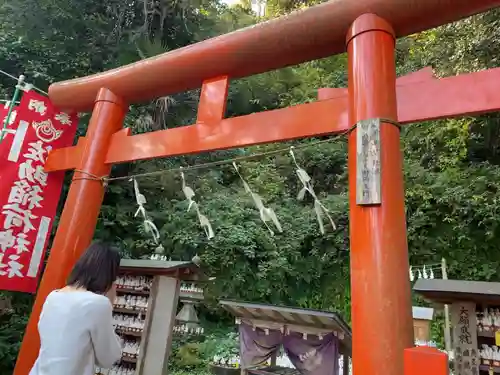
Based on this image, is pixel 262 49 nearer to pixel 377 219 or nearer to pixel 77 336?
pixel 377 219

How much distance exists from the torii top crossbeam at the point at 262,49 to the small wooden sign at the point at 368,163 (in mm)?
1040

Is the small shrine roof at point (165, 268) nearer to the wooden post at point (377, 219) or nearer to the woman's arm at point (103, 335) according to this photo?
the wooden post at point (377, 219)

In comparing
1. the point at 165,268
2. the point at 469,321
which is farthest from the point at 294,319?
the point at 469,321

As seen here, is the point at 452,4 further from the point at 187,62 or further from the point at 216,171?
the point at 216,171

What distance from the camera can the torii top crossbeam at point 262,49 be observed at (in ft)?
10.4

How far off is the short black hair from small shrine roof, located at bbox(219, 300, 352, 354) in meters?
4.34

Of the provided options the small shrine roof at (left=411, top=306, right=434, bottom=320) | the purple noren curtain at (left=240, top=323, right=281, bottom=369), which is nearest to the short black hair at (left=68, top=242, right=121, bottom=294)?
the purple noren curtain at (left=240, top=323, right=281, bottom=369)

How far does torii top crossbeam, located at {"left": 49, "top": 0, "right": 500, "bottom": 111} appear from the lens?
3166 mm

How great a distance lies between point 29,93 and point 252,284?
27.9 feet

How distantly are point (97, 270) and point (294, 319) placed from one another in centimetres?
497

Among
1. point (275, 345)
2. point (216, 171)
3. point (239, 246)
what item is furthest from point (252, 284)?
point (275, 345)

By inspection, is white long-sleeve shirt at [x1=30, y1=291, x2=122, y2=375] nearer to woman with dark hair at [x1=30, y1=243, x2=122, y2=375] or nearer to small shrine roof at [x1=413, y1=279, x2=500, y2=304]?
woman with dark hair at [x1=30, y1=243, x2=122, y2=375]

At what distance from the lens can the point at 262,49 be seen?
376 cm

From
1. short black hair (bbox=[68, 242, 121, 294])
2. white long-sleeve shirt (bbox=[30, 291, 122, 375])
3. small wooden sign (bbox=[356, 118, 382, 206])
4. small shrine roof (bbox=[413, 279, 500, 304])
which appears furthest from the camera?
small shrine roof (bbox=[413, 279, 500, 304])
